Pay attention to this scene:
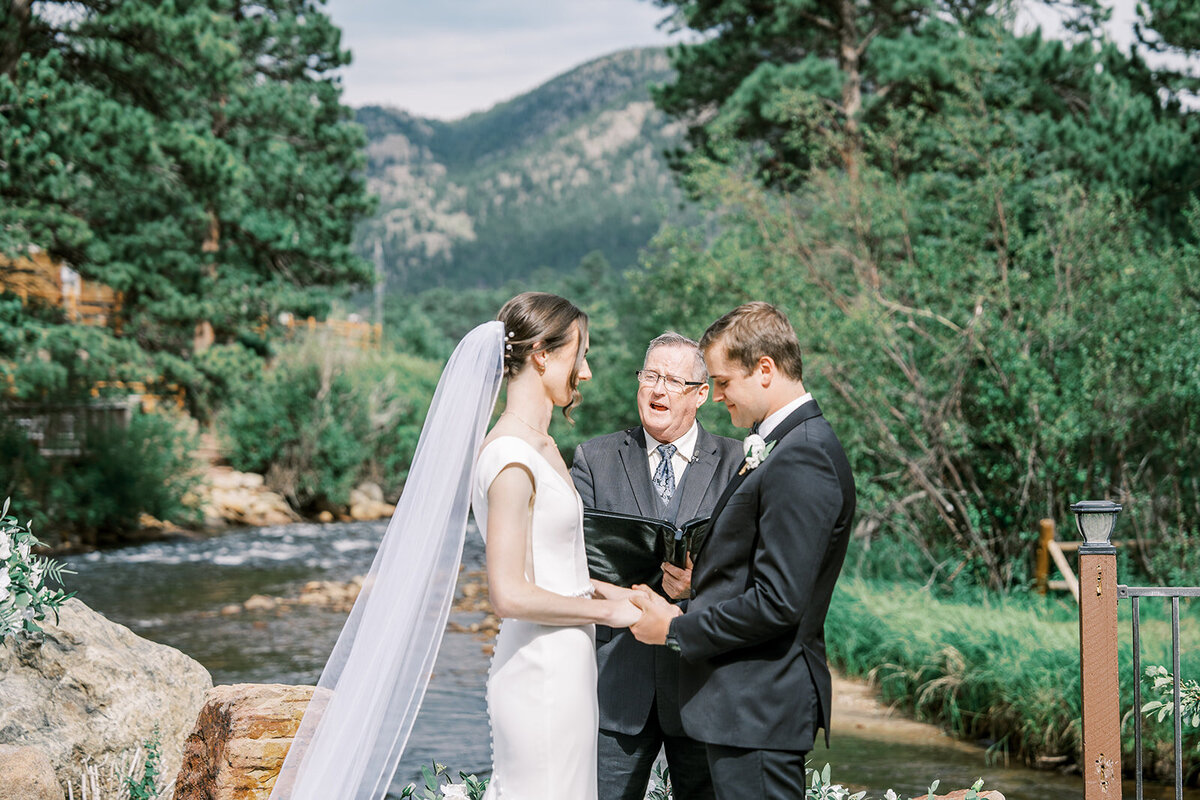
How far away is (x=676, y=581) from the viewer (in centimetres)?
317

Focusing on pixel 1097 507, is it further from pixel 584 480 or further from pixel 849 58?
pixel 849 58

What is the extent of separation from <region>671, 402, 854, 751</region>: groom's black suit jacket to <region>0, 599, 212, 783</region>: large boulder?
3.20 metres

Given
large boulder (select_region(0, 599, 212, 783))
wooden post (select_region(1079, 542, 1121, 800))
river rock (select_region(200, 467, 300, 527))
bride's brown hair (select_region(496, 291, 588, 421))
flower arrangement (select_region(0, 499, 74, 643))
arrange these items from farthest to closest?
river rock (select_region(200, 467, 300, 527))
large boulder (select_region(0, 599, 212, 783))
wooden post (select_region(1079, 542, 1121, 800))
flower arrangement (select_region(0, 499, 74, 643))
bride's brown hair (select_region(496, 291, 588, 421))

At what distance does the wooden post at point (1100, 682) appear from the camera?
13.5 feet

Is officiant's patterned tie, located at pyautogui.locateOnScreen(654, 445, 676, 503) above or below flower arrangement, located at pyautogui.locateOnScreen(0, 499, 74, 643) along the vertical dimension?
above

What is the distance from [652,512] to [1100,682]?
73.3 inches

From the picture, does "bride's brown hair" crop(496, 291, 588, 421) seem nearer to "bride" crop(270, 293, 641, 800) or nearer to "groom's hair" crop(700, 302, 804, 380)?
"bride" crop(270, 293, 641, 800)

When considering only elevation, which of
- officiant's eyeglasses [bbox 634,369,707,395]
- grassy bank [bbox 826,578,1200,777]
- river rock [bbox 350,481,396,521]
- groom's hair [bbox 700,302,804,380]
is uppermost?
groom's hair [bbox 700,302,804,380]

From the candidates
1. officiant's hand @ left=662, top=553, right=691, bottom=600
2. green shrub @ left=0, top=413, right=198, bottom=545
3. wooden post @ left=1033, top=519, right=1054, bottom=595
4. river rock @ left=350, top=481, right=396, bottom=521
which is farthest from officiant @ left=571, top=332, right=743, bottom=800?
river rock @ left=350, top=481, right=396, bottom=521

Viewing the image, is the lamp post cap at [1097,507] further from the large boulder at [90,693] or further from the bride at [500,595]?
the large boulder at [90,693]

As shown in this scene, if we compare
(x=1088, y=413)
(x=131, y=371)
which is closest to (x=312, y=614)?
(x=131, y=371)

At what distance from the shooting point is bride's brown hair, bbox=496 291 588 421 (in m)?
2.96

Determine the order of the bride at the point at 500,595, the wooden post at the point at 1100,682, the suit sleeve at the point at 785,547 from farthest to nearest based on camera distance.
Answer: the wooden post at the point at 1100,682 → the bride at the point at 500,595 → the suit sleeve at the point at 785,547

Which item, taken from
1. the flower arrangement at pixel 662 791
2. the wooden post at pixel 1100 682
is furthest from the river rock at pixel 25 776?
the wooden post at pixel 1100 682
